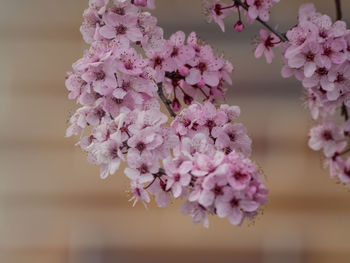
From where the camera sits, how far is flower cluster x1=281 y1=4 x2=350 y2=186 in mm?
1049

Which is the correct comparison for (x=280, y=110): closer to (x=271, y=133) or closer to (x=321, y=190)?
(x=271, y=133)

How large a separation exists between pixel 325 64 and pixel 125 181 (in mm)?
1149

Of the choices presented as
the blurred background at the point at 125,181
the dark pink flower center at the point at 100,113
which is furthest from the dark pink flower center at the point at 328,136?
the blurred background at the point at 125,181

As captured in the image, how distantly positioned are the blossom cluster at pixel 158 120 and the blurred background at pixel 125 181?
0.82 meters

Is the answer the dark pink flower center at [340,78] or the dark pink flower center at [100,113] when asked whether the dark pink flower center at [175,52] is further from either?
the dark pink flower center at [340,78]

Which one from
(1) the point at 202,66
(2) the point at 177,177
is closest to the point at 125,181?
(1) the point at 202,66

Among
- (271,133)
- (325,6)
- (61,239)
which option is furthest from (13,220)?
(325,6)

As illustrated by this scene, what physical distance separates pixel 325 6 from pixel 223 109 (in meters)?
1.08

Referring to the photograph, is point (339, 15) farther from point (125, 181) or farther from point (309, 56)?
point (125, 181)

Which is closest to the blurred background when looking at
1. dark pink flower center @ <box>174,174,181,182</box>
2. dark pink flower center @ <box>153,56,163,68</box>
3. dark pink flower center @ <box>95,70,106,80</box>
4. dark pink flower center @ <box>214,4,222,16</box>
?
dark pink flower center @ <box>214,4,222,16</box>

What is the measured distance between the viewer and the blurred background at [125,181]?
6.63 ft

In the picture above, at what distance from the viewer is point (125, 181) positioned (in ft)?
6.71

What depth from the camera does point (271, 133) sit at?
2.03m

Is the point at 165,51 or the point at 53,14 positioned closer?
the point at 165,51
